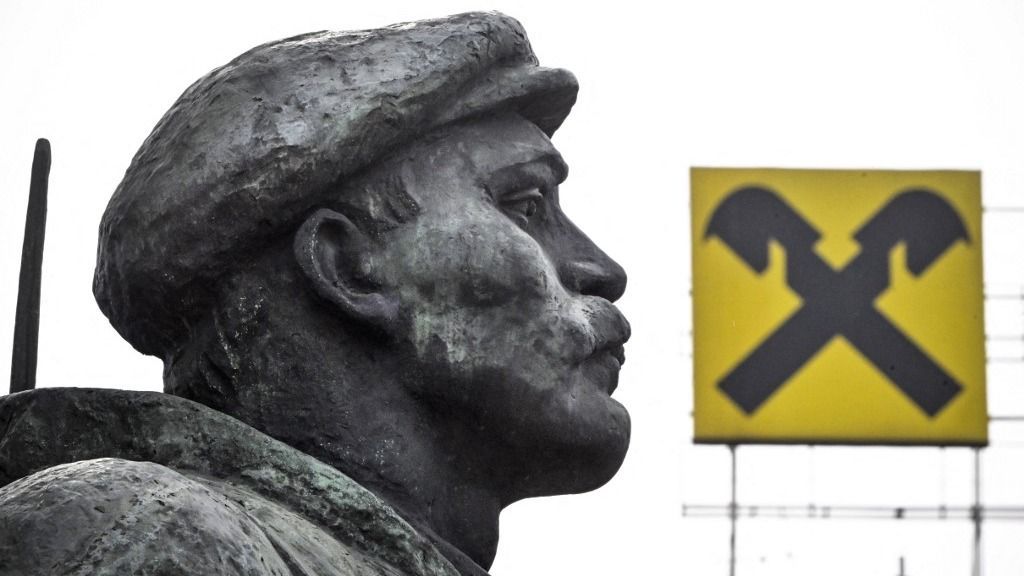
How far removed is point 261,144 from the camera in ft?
20.5

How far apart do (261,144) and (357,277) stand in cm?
38

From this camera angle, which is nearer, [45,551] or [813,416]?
[45,551]

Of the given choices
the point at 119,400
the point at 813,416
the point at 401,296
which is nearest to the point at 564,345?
the point at 401,296

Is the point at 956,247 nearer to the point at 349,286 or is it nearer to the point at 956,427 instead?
the point at 956,427

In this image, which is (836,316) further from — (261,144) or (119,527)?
(119,527)

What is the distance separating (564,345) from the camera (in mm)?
6391

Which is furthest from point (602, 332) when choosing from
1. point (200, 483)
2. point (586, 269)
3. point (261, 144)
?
point (200, 483)

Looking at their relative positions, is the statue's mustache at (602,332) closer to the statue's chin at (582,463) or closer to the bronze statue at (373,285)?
the bronze statue at (373,285)

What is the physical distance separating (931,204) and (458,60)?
1458 cm

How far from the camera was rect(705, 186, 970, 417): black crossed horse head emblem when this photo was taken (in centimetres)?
2014

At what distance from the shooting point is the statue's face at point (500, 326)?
6316 mm

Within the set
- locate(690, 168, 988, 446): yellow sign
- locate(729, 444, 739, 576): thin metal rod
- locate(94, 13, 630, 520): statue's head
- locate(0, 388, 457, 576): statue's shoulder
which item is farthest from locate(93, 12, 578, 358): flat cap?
locate(690, 168, 988, 446): yellow sign

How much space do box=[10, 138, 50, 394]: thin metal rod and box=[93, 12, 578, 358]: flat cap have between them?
0.59ft

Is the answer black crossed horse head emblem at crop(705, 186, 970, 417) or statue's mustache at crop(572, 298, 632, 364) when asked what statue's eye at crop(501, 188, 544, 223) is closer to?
statue's mustache at crop(572, 298, 632, 364)
